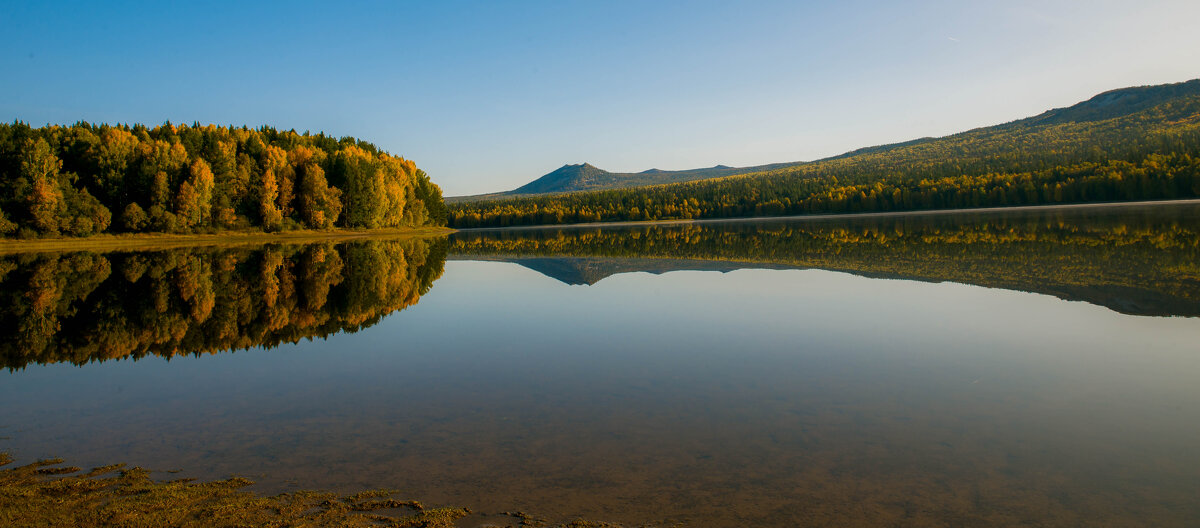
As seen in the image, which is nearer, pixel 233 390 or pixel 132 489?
pixel 132 489

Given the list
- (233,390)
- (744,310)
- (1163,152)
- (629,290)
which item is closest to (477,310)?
(629,290)

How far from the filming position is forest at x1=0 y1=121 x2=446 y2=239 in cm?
5959

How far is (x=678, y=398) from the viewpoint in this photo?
29.3 ft

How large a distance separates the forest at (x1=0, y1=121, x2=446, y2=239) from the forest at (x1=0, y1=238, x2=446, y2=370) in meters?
35.0

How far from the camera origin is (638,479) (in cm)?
618

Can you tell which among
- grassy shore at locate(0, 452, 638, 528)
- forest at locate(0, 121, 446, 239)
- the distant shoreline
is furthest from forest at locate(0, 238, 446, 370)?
the distant shoreline

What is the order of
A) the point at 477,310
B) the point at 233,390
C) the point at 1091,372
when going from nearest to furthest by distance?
the point at 1091,372 < the point at 233,390 < the point at 477,310

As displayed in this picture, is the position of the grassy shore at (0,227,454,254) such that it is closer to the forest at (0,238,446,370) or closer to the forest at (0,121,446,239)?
the forest at (0,121,446,239)

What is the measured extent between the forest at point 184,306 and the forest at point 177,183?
35004mm

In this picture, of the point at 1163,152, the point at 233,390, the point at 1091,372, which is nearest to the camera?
the point at 1091,372

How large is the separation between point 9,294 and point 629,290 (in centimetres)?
2219

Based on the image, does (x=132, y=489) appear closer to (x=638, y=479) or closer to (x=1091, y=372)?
(x=638, y=479)

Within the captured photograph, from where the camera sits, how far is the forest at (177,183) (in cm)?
5959

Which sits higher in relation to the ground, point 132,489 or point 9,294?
point 9,294
